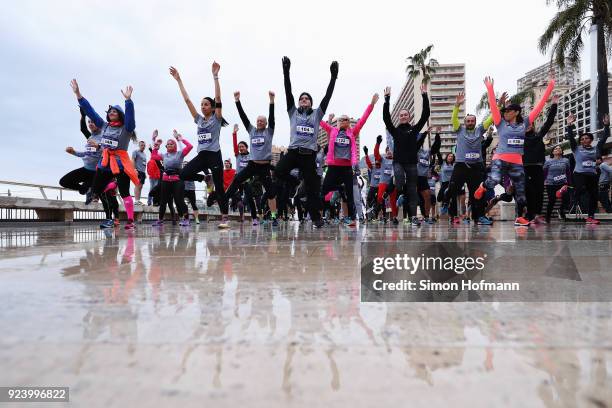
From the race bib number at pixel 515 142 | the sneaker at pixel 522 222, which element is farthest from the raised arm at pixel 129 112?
the sneaker at pixel 522 222

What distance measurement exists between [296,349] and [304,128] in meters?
5.65

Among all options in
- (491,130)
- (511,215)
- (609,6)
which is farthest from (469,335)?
(609,6)

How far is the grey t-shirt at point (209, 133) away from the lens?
278 inches

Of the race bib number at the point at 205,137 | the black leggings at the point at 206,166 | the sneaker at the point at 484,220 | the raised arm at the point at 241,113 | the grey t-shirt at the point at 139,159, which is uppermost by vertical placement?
the raised arm at the point at 241,113

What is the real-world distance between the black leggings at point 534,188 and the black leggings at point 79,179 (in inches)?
306

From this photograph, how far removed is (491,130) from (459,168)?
7.42ft

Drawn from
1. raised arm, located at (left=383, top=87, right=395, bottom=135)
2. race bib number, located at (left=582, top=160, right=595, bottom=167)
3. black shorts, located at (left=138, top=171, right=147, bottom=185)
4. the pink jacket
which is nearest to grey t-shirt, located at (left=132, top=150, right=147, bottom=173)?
black shorts, located at (left=138, top=171, right=147, bottom=185)

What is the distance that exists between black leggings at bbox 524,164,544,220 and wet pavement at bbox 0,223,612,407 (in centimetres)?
657

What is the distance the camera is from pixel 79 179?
7016 mm

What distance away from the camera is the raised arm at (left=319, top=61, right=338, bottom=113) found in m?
5.82

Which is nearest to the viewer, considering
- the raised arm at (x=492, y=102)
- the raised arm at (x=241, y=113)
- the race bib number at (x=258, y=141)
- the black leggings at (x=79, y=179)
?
the raised arm at (x=492, y=102)

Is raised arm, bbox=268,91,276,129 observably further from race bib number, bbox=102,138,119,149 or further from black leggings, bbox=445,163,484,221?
black leggings, bbox=445,163,484,221

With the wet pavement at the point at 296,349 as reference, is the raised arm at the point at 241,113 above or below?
above

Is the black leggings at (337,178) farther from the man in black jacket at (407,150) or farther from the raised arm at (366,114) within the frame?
the man in black jacket at (407,150)
